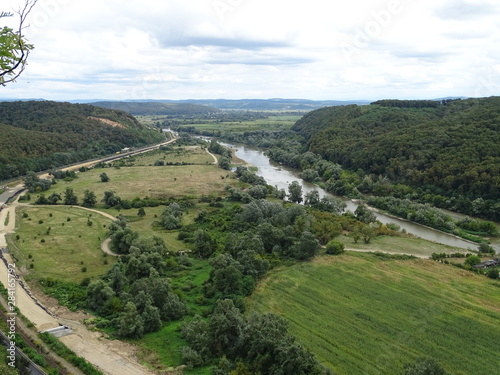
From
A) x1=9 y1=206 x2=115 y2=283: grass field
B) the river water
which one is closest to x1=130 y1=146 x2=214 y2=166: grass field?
the river water

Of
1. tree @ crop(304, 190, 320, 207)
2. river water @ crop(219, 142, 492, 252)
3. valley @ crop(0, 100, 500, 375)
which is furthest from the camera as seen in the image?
tree @ crop(304, 190, 320, 207)

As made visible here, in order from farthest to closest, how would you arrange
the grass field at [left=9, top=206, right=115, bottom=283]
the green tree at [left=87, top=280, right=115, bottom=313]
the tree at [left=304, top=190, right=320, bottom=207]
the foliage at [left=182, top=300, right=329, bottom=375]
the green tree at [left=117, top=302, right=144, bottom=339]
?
the tree at [left=304, top=190, right=320, bottom=207]
the grass field at [left=9, top=206, right=115, bottom=283]
the green tree at [left=87, top=280, right=115, bottom=313]
the green tree at [left=117, top=302, right=144, bottom=339]
the foliage at [left=182, top=300, right=329, bottom=375]

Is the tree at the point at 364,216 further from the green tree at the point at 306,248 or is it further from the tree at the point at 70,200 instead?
the tree at the point at 70,200

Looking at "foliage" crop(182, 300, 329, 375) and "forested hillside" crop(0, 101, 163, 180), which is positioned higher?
"forested hillside" crop(0, 101, 163, 180)

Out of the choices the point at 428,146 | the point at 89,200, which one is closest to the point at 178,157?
the point at 89,200

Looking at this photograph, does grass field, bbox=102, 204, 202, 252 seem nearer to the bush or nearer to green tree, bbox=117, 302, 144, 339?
green tree, bbox=117, 302, 144, 339

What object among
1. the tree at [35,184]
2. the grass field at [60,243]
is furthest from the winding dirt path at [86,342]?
the tree at [35,184]

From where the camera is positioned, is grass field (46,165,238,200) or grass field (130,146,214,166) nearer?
grass field (46,165,238,200)

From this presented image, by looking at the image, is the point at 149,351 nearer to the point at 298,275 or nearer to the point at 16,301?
the point at 16,301
